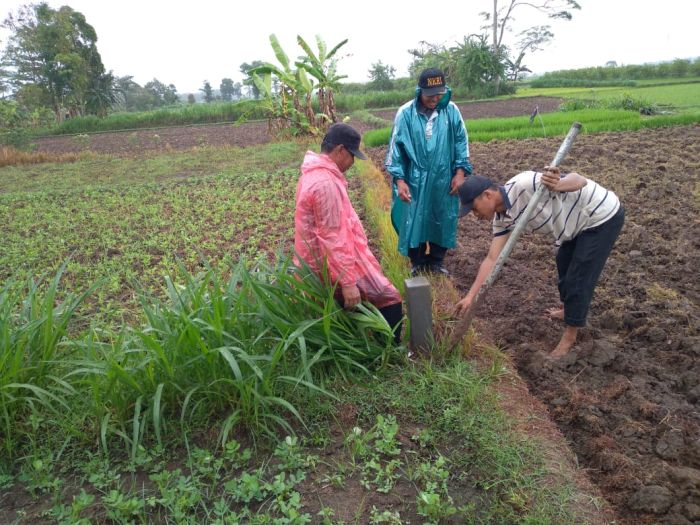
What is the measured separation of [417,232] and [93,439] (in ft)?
8.76

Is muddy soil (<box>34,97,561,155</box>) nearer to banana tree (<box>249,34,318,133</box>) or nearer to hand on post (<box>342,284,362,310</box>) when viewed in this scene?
banana tree (<box>249,34,318,133</box>)

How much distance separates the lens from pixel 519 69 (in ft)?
88.3

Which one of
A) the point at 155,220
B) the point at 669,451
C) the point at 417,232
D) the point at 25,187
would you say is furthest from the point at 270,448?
the point at 25,187

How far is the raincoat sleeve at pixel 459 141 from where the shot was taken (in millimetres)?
3768

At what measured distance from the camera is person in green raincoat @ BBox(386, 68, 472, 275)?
3.72m

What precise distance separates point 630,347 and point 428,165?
75.8 inches

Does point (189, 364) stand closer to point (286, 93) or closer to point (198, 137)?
point (286, 93)

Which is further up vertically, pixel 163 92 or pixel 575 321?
pixel 163 92

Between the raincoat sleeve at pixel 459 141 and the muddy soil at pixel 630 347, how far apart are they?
106 cm

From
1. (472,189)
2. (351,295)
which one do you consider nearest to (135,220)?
(351,295)

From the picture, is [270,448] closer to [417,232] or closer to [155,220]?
[417,232]

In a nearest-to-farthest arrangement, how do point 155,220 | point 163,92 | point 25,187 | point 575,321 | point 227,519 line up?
point 227,519 → point 575,321 → point 155,220 → point 25,187 → point 163,92

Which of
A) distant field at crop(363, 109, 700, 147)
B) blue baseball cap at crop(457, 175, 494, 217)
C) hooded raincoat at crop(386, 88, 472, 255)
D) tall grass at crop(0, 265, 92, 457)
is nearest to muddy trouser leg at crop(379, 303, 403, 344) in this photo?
blue baseball cap at crop(457, 175, 494, 217)

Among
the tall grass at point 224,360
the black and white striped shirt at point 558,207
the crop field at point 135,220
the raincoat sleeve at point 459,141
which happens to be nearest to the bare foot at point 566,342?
the black and white striped shirt at point 558,207
